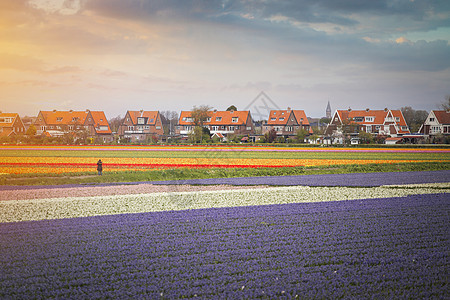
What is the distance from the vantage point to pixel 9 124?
92.0 meters

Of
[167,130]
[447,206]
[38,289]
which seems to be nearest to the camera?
[38,289]

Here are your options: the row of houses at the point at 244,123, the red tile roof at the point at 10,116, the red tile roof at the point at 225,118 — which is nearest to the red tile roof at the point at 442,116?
the row of houses at the point at 244,123

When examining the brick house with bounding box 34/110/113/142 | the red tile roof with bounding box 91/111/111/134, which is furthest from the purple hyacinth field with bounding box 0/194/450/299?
the red tile roof with bounding box 91/111/111/134

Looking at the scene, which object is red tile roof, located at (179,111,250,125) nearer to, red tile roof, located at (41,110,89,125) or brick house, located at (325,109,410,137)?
brick house, located at (325,109,410,137)

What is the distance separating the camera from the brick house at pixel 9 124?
8845cm

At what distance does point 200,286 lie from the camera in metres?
8.70

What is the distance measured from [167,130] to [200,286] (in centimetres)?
13984

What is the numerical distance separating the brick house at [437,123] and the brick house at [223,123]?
48738mm

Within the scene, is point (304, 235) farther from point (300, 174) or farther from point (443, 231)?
point (300, 174)

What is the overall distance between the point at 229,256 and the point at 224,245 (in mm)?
919

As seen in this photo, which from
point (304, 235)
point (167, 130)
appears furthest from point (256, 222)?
point (167, 130)

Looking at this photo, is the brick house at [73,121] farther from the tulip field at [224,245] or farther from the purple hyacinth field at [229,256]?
the purple hyacinth field at [229,256]

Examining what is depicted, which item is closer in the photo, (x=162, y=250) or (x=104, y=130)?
(x=162, y=250)

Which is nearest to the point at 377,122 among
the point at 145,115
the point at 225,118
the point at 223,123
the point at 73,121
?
the point at 225,118
